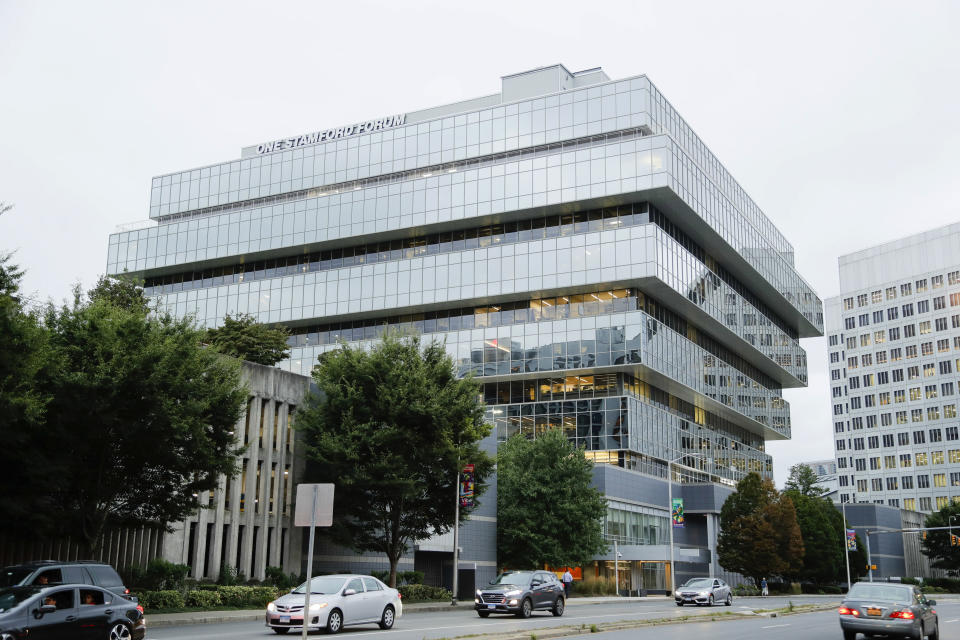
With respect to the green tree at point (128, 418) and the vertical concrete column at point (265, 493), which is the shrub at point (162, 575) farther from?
the vertical concrete column at point (265, 493)

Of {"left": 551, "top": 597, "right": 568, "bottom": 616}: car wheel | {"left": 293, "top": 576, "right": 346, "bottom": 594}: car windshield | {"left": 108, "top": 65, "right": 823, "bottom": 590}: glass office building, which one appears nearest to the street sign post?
{"left": 293, "top": 576, "right": 346, "bottom": 594}: car windshield

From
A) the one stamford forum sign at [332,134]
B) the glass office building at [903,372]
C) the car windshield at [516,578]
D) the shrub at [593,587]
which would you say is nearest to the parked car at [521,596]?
the car windshield at [516,578]

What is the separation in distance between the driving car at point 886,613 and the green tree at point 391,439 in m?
19.8

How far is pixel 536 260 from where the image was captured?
82938 mm

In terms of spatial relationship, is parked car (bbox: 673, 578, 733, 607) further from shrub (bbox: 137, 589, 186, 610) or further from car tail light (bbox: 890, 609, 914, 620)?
shrub (bbox: 137, 589, 186, 610)

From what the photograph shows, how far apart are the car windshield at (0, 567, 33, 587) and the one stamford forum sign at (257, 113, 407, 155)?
257ft

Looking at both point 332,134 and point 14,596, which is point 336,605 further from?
point 332,134

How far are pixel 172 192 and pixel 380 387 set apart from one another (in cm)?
7175

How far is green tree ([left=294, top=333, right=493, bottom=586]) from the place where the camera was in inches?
1534

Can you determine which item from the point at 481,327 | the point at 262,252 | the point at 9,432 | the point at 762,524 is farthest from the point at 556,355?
the point at 9,432

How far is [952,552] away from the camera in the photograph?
100000 mm

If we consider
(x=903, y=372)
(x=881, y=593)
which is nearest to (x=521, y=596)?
(x=881, y=593)

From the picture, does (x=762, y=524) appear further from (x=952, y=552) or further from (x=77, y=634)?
(x=77, y=634)

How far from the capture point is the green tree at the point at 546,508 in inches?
2247
